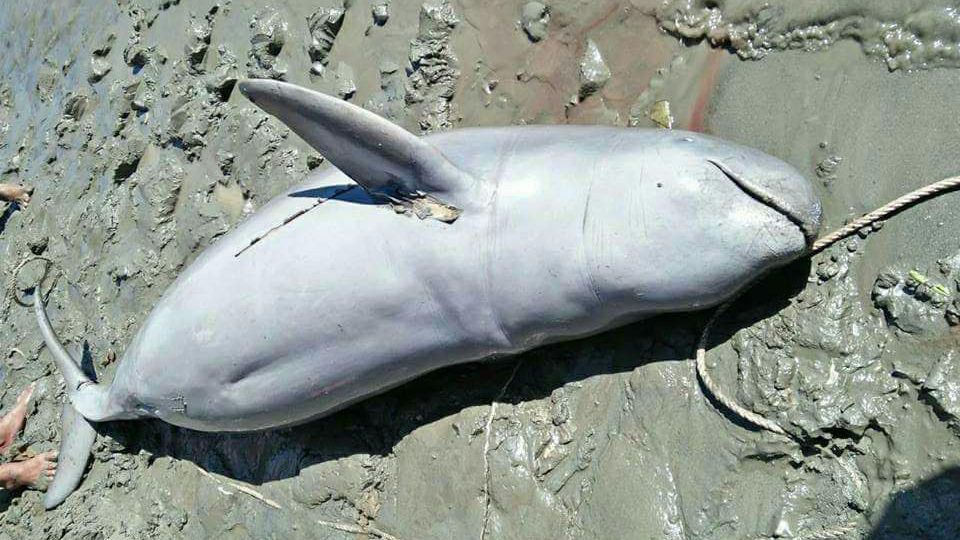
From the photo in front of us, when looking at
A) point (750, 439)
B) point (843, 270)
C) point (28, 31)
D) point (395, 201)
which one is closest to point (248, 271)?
point (395, 201)

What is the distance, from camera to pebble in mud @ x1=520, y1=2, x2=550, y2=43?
483 cm

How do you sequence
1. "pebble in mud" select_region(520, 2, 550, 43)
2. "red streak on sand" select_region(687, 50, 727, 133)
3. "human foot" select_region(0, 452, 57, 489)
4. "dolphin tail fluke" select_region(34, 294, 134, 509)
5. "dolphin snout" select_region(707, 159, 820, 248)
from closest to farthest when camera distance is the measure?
"dolphin snout" select_region(707, 159, 820, 248) < "red streak on sand" select_region(687, 50, 727, 133) < "pebble in mud" select_region(520, 2, 550, 43) < "dolphin tail fluke" select_region(34, 294, 134, 509) < "human foot" select_region(0, 452, 57, 489)

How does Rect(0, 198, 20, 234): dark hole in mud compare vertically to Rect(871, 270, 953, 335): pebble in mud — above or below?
below

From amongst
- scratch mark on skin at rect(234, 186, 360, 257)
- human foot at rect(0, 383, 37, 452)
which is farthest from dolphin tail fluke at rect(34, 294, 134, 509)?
scratch mark on skin at rect(234, 186, 360, 257)

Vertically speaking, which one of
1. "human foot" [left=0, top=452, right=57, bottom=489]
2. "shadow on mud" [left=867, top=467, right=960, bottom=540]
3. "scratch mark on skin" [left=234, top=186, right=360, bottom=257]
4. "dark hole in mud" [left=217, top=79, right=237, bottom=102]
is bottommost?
"human foot" [left=0, top=452, right=57, bottom=489]

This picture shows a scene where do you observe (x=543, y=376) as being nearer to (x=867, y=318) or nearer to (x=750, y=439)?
(x=750, y=439)

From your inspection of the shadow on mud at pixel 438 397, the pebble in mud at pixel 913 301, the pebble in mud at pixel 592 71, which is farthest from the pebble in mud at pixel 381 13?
the pebble in mud at pixel 913 301

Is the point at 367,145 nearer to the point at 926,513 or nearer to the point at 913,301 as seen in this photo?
the point at 913,301

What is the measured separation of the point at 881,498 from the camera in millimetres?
3611

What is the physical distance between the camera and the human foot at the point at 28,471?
19.8 ft

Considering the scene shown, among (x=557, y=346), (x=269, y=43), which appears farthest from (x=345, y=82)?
(x=557, y=346)

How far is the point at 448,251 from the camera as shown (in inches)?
148

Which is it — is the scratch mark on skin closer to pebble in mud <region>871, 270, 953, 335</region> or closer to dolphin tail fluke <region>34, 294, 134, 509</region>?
dolphin tail fluke <region>34, 294, 134, 509</region>

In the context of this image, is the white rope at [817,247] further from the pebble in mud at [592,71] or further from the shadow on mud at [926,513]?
the pebble in mud at [592,71]
